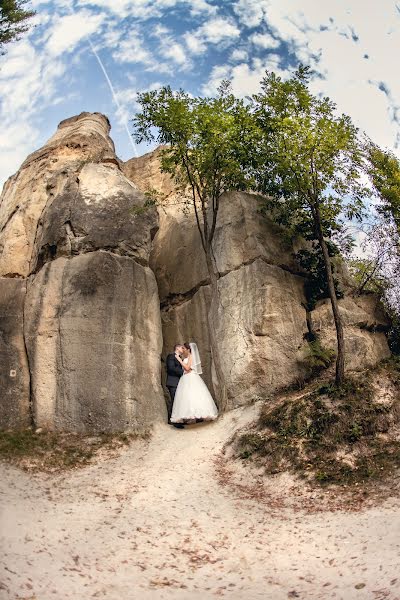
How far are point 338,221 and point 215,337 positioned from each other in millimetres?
5413

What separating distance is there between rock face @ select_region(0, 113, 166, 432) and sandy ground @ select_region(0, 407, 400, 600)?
299 centimetres

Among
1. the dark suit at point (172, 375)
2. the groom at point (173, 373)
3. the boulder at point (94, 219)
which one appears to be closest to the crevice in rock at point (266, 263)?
the boulder at point (94, 219)

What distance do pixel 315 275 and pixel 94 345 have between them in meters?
7.65

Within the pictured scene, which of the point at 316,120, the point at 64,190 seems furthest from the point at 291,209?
the point at 64,190

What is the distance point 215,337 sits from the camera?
57.8 ft

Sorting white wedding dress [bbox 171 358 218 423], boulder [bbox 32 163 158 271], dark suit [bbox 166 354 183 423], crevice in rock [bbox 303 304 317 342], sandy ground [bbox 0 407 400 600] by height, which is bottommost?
sandy ground [bbox 0 407 400 600]

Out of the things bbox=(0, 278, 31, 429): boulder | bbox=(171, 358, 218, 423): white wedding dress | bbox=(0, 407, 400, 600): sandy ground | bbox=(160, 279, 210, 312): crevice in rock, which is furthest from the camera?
bbox=(160, 279, 210, 312): crevice in rock

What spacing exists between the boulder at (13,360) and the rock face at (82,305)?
1.2 inches

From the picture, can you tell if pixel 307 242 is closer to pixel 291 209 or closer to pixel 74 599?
pixel 291 209

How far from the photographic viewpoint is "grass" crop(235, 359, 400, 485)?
11.7 m

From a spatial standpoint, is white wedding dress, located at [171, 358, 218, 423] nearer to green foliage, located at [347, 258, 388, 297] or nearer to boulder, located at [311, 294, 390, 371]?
boulder, located at [311, 294, 390, 371]

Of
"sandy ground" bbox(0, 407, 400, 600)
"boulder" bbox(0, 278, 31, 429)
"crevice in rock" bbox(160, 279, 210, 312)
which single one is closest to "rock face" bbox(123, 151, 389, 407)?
"crevice in rock" bbox(160, 279, 210, 312)

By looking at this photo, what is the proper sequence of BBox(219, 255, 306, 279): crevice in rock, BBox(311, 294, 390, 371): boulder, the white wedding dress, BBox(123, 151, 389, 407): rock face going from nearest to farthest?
BBox(311, 294, 390, 371): boulder, the white wedding dress, BBox(123, 151, 389, 407): rock face, BBox(219, 255, 306, 279): crevice in rock

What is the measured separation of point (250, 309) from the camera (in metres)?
16.9
